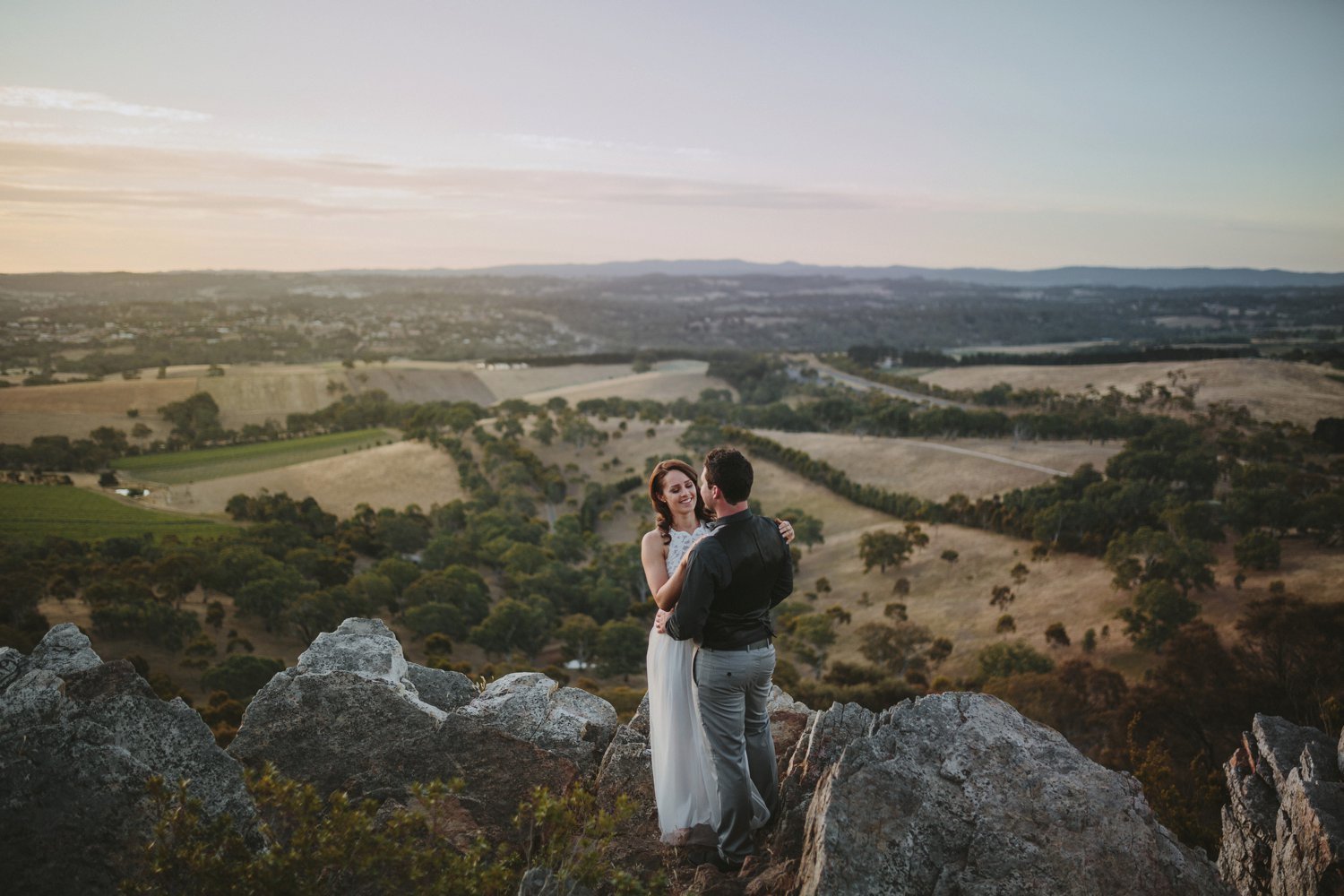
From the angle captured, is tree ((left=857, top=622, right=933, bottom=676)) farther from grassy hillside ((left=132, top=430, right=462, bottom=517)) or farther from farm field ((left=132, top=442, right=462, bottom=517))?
grassy hillside ((left=132, top=430, right=462, bottom=517))

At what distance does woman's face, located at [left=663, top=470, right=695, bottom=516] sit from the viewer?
674 centimetres

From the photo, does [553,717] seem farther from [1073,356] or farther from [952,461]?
[1073,356]

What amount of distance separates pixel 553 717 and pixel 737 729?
3583 mm

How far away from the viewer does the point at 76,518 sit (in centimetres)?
3684

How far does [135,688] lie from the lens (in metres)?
7.07

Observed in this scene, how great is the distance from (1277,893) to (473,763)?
29.1 feet

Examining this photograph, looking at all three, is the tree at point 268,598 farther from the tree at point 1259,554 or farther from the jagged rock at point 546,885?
the tree at point 1259,554

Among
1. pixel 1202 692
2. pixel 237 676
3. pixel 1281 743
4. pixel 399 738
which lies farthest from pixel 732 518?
pixel 237 676

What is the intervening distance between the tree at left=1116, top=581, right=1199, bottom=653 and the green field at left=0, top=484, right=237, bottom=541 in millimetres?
50232

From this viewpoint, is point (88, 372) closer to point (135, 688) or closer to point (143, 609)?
point (143, 609)

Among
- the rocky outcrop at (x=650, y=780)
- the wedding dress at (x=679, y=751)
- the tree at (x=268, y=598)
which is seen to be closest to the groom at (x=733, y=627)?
the wedding dress at (x=679, y=751)

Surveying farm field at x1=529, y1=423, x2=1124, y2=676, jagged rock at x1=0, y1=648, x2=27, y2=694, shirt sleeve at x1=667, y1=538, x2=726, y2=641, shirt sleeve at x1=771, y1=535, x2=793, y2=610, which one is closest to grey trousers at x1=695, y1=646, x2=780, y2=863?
shirt sleeve at x1=771, y1=535, x2=793, y2=610

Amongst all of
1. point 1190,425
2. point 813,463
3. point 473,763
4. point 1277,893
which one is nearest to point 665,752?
point 473,763

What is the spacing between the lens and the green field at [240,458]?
5228 cm
